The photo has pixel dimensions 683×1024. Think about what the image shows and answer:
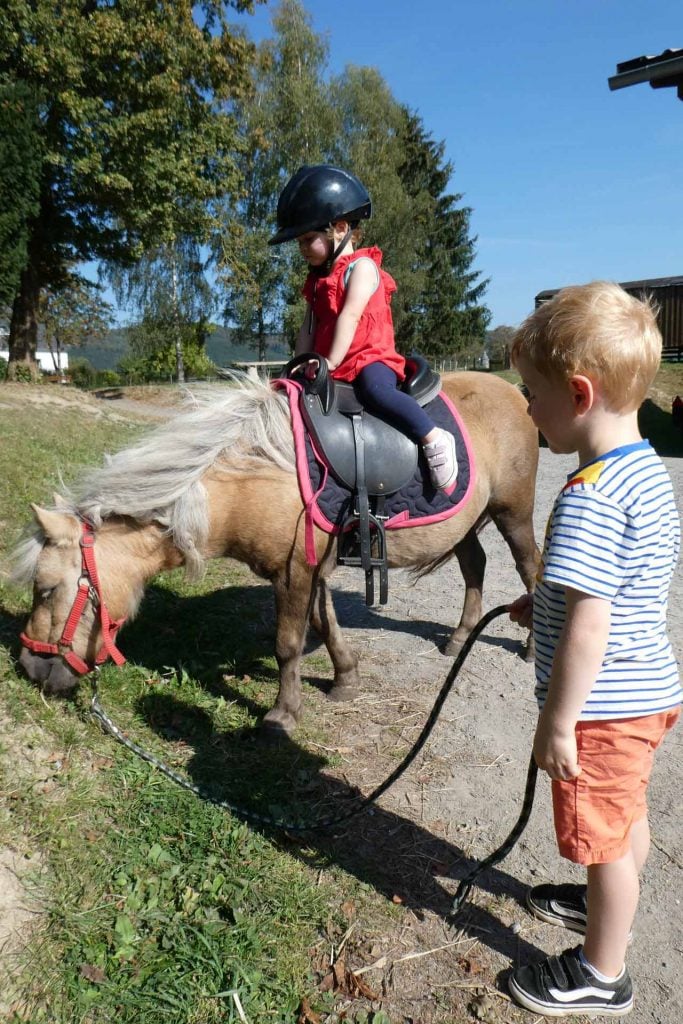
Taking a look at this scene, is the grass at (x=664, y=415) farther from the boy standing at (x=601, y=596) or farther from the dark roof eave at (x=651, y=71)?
the boy standing at (x=601, y=596)

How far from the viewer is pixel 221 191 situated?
68.0ft

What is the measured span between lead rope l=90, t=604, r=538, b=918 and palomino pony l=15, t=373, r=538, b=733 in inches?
13.3

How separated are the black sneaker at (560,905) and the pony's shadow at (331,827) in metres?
0.10

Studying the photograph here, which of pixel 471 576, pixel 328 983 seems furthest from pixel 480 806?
→ pixel 471 576

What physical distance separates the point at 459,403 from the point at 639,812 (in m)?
2.57

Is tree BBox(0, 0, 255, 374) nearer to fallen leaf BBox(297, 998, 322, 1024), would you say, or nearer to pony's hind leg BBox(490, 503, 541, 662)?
pony's hind leg BBox(490, 503, 541, 662)

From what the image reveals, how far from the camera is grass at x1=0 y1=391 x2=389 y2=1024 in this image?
202 cm

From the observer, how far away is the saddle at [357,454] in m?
3.19

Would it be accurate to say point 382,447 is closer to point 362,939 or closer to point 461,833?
point 461,833

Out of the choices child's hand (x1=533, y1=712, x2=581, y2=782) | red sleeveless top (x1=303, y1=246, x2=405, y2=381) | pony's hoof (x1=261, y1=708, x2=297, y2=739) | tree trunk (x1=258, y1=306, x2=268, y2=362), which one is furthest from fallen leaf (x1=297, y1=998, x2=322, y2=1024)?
tree trunk (x1=258, y1=306, x2=268, y2=362)

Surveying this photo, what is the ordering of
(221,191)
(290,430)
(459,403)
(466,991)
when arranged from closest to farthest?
1. (466,991)
2. (290,430)
3. (459,403)
4. (221,191)

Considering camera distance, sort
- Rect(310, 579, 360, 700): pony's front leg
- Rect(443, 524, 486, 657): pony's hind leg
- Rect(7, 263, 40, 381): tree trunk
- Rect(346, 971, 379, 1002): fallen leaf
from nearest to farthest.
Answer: Rect(346, 971, 379, 1002): fallen leaf, Rect(310, 579, 360, 700): pony's front leg, Rect(443, 524, 486, 657): pony's hind leg, Rect(7, 263, 40, 381): tree trunk

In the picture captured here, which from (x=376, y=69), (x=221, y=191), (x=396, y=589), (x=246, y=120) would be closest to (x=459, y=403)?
(x=396, y=589)

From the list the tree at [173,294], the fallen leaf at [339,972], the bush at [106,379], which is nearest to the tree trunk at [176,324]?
the tree at [173,294]
